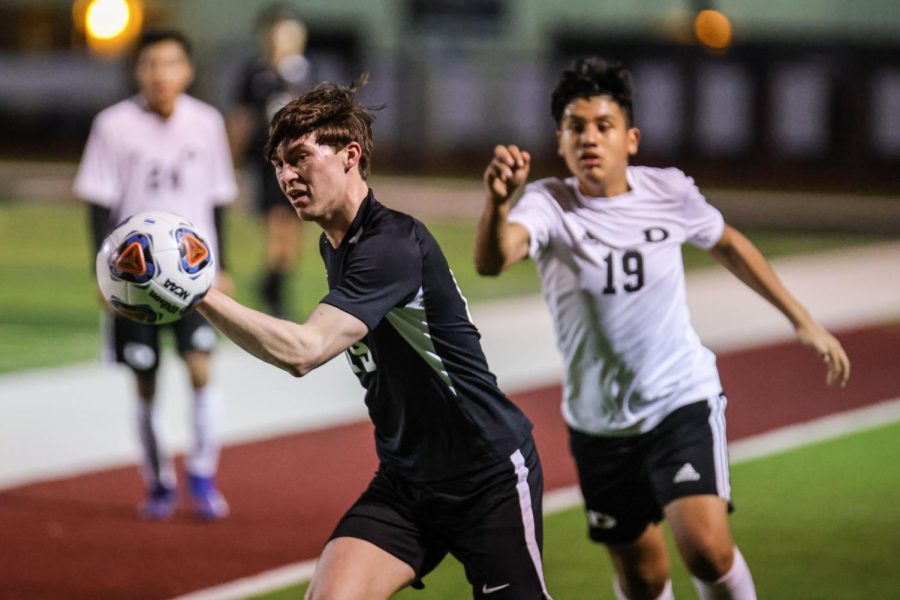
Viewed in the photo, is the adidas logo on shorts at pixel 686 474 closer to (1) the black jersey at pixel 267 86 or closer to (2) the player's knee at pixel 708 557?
(2) the player's knee at pixel 708 557

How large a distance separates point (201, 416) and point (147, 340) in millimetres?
504

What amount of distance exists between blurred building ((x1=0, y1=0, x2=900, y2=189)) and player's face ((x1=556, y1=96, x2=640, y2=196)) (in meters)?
24.4

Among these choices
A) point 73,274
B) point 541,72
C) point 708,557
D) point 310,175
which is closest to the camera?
point 310,175

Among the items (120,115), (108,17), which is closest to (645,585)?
(120,115)

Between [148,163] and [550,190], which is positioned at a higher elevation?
[550,190]

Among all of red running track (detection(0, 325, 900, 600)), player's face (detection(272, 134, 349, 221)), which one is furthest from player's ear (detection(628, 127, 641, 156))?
red running track (detection(0, 325, 900, 600))

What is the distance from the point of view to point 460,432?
17.3ft

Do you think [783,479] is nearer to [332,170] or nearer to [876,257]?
[332,170]

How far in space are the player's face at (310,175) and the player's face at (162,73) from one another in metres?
3.76

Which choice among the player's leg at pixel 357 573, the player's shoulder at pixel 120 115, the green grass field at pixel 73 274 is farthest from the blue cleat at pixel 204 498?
the player's leg at pixel 357 573

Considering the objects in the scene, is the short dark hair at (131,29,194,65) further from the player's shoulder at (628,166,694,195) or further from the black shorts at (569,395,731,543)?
the black shorts at (569,395,731,543)

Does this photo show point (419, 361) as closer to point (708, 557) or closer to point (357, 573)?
point (357, 573)

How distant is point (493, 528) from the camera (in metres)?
5.29

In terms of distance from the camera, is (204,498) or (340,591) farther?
(204,498)
